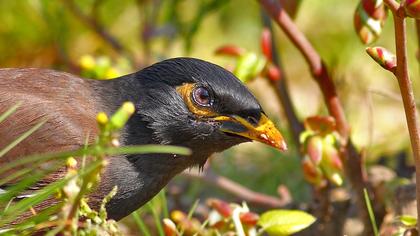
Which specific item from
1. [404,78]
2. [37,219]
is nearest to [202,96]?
[404,78]

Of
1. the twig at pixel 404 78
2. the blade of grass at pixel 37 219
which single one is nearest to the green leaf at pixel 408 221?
the twig at pixel 404 78

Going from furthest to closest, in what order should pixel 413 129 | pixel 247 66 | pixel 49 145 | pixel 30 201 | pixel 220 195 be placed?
1. pixel 220 195
2. pixel 247 66
3. pixel 49 145
4. pixel 413 129
5. pixel 30 201

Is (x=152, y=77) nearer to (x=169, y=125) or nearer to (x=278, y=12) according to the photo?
(x=169, y=125)

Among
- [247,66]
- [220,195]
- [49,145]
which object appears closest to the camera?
[49,145]

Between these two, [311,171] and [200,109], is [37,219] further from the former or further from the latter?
[311,171]

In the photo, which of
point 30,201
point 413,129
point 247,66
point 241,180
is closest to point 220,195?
point 241,180

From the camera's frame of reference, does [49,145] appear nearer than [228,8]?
Yes

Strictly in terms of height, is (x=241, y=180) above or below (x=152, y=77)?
below

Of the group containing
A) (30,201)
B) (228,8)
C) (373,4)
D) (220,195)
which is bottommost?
(220,195)
